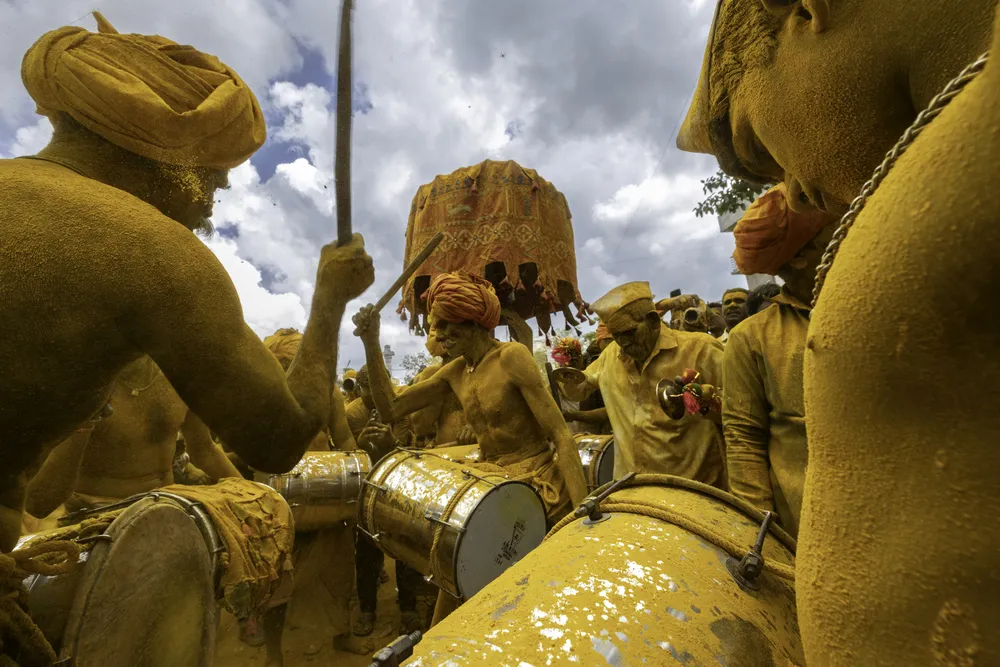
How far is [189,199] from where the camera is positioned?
6.26ft

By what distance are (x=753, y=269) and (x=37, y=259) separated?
9.47ft

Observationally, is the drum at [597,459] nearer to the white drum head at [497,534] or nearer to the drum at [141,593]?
the white drum head at [497,534]

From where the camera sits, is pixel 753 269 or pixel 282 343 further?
pixel 282 343

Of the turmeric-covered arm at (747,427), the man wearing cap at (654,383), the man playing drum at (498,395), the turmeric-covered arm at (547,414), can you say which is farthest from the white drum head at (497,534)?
the turmeric-covered arm at (747,427)

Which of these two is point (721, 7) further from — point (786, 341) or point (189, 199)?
point (189, 199)

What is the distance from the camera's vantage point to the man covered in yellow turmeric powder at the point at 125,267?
50.5 inches

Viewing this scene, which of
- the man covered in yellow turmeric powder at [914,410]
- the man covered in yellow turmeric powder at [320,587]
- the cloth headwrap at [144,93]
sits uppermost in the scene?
the cloth headwrap at [144,93]

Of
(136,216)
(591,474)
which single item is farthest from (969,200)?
(591,474)

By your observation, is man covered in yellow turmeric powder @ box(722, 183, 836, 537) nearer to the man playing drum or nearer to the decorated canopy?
the man playing drum

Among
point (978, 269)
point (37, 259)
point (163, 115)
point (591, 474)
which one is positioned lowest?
point (591, 474)

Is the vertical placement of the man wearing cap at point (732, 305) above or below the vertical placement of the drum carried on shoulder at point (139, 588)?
above

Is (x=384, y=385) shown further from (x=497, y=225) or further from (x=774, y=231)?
(x=774, y=231)

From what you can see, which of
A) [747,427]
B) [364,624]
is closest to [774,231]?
[747,427]

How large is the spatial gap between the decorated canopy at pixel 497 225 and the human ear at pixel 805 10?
4.77m
